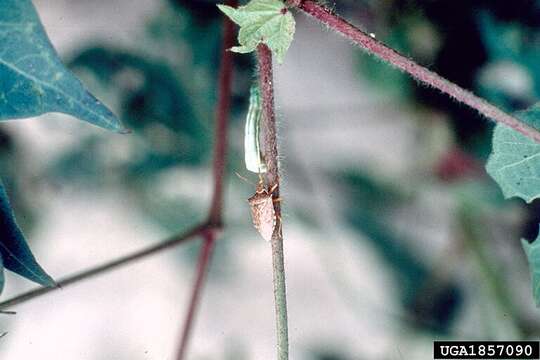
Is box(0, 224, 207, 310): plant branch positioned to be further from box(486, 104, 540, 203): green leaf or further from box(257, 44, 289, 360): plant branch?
box(486, 104, 540, 203): green leaf

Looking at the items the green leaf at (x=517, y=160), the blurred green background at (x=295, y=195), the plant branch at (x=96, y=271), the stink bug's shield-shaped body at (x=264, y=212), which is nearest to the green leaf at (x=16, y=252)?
the plant branch at (x=96, y=271)

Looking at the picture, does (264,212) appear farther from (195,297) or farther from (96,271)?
(195,297)

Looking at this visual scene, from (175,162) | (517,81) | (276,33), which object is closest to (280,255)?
(276,33)

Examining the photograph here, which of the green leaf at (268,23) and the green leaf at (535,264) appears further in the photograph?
the green leaf at (535,264)

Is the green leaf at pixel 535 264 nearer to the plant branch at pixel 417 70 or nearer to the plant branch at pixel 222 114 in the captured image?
the plant branch at pixel 417 70

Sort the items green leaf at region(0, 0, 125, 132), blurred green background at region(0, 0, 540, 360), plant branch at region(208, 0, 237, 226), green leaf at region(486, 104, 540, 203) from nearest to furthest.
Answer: green leaf at region(0, 0, 125, 132)
green leaf at region(486, 104, 540, 203)
plant branch at region(208, 0, 237, 226)
blurred green background at region(0, 0, 540, 360)

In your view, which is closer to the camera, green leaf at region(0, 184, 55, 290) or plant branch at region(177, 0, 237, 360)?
green leaf at region(0, 184, 55, 290)

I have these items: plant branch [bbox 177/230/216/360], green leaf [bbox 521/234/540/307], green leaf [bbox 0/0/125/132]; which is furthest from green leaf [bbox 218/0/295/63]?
plant branch [bbox 177/230/216/360]
